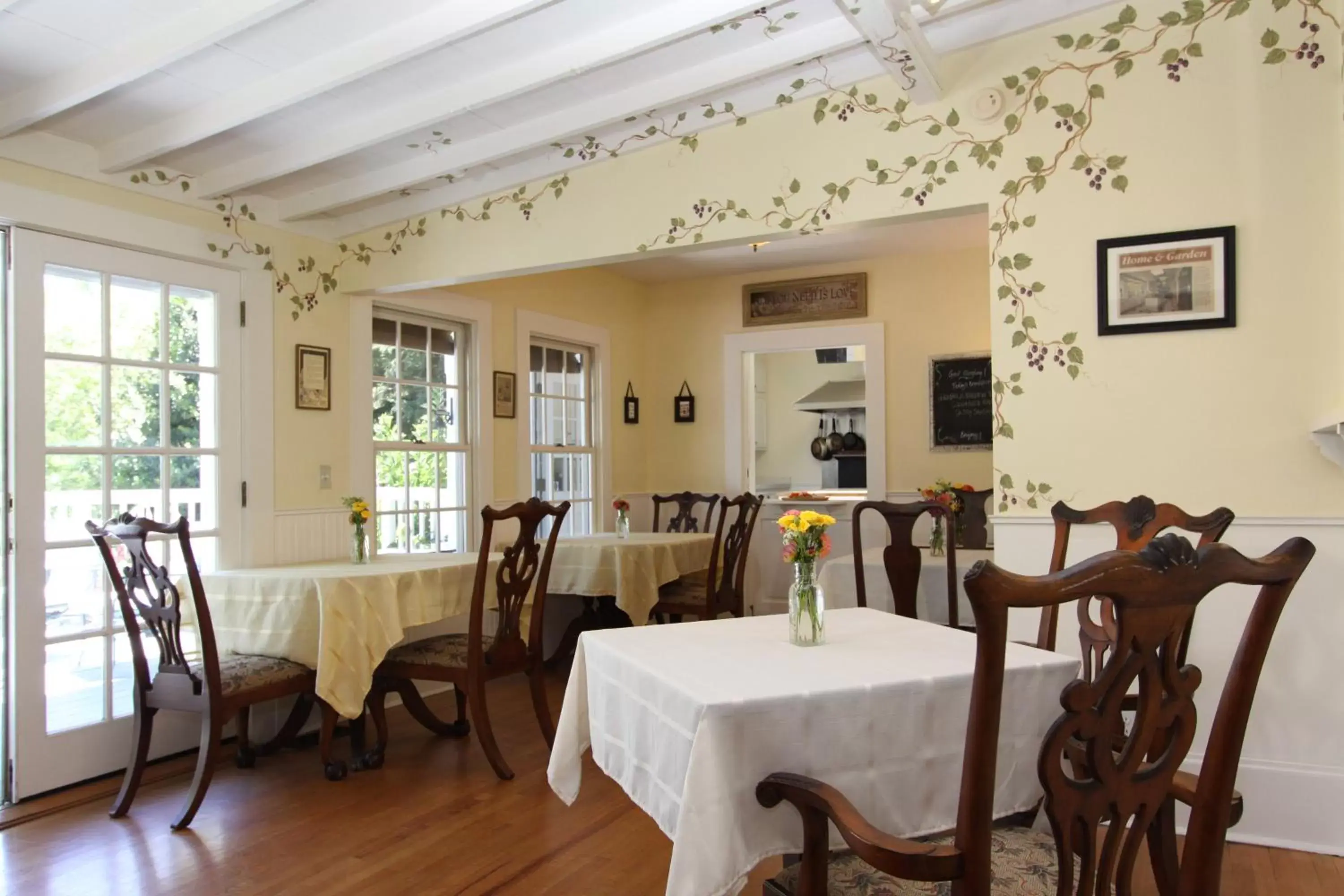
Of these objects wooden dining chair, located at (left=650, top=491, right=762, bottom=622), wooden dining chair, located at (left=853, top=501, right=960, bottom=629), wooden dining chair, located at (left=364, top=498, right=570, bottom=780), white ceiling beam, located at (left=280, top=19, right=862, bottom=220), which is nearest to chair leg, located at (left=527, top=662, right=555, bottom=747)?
wooden dining chair, located at (left=364, top=498, right=570, bottom=780)

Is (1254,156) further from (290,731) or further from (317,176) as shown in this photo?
(290,731)

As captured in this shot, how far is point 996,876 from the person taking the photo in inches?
58.0

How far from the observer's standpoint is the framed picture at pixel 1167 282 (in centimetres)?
269

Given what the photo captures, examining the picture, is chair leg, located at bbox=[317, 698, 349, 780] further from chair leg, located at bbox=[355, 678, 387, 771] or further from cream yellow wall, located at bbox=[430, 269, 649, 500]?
cream yellow wall, located at bbox=[430, 269, 649, 500]

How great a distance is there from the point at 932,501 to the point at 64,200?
3.28 m

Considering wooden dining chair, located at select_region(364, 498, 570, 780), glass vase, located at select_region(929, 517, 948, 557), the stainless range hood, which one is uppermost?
the stainless range hood

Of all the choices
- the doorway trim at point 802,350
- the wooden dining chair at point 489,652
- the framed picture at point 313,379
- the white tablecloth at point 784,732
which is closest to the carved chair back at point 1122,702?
the white tablecloth at point 784,732

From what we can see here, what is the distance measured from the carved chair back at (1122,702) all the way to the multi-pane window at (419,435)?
12.2 feet

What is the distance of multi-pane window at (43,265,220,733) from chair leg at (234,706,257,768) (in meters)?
0.40

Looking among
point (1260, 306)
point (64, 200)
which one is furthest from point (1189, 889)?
point (64, 200)

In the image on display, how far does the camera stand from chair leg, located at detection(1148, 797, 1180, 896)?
5.02 feet

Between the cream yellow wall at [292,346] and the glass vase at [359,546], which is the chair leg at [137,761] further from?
the cream yellow wall at [292,346]

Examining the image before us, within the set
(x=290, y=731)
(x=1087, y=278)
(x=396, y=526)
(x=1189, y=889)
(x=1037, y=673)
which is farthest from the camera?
(x=396, y=526)

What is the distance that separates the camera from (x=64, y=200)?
3.21 m
